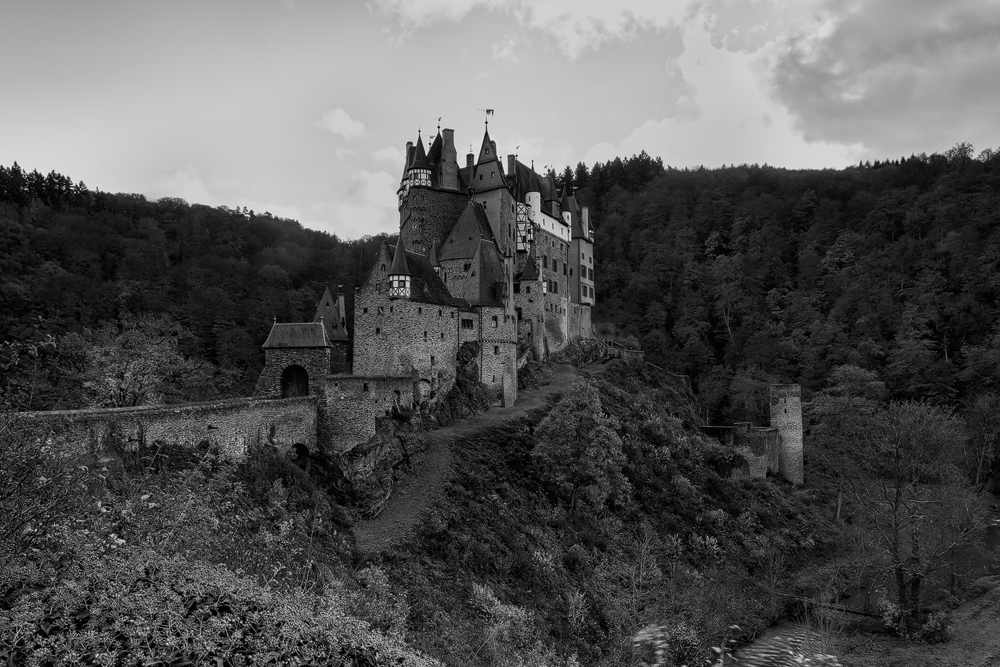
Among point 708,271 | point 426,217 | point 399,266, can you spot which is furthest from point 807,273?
point 399,266

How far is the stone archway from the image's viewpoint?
1032 inches

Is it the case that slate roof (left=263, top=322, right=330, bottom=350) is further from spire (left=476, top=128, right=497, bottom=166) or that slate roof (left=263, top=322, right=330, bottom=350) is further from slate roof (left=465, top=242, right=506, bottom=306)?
spire (left=476, top=128, right=497, bottom=166)

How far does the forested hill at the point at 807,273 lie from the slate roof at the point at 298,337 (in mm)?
42407

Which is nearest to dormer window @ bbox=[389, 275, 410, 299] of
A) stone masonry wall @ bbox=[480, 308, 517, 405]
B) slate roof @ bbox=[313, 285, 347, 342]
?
stone masonry wall @ bbox=[480, 308, 517, 405]

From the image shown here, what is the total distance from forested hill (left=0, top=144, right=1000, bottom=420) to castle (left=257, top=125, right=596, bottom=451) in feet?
55.1

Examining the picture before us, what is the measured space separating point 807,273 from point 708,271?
35.8ft

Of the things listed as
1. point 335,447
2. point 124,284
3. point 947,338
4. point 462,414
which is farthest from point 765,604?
point 124,284

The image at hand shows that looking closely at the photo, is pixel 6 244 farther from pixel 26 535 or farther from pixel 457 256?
pixel 26 535

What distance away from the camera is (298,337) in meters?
25.6

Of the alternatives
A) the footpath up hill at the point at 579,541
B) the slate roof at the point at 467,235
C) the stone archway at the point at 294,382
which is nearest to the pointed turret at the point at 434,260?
the slate roof at the point at 467,235

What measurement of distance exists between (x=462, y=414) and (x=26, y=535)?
934 inches

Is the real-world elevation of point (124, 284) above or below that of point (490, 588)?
above

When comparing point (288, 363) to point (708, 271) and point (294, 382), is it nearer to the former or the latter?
point (294, 382)

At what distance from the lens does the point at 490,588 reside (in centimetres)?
1977
